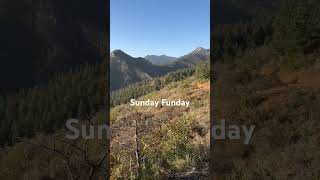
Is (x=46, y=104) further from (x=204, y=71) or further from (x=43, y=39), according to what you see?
(x=204, y=71)

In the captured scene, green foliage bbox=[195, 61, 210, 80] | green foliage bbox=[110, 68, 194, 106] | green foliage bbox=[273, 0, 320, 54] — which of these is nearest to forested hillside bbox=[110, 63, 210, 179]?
green foliage bbox=[273, 0, 320, 54]

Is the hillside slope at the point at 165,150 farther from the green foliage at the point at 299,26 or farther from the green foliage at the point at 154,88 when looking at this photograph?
the green foliage at the point at 154,88

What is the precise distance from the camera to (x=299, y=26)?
23766mm

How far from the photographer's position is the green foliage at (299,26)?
76.6 feet

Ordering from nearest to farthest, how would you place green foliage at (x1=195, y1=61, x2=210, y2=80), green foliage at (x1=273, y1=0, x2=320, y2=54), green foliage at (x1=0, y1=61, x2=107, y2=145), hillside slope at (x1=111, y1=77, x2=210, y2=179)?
1. hillside slope at (x1=111, y1=77, x2=210, y2=179)
2. green foliage at (x1=273, y1=0, x2=320, y2=54)
3. green foliage at (x1=195, y1=61, x2=210, y2=80)
4. green foliage at (x1=0, y1=61, x2=107, y2=145)

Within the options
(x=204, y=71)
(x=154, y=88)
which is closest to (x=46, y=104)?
(x=154, y=88)

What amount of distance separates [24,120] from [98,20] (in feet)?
237

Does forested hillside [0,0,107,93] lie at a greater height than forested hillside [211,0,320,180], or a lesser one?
greater

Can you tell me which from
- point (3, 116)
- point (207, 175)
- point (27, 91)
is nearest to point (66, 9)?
point (27, 91)

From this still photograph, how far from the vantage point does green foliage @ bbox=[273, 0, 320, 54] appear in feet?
76.6

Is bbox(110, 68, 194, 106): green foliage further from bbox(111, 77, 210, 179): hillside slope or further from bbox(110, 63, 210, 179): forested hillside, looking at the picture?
bbox(110, 63, 210, 179): forested hillside

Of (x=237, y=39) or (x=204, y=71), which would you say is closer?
(x=204, y=71)

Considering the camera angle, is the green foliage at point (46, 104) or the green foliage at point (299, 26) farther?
the green foliage at point (46, 104)

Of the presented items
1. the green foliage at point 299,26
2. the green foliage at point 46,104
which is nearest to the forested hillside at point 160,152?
the green foliage at point 299,26
